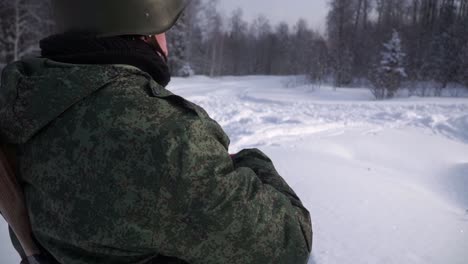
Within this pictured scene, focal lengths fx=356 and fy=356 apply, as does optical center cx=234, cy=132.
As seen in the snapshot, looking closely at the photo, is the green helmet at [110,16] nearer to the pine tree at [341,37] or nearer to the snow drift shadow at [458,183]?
the snow drift shadow at [458,183]

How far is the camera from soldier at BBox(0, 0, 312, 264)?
0.79 meters

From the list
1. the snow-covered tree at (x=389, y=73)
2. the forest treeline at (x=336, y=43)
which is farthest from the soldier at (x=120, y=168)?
the snow-covered tree at (x=389, y=73)

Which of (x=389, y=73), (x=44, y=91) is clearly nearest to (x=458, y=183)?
(x=44, y=91)

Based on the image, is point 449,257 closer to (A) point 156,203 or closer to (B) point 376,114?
(A) point 156,203

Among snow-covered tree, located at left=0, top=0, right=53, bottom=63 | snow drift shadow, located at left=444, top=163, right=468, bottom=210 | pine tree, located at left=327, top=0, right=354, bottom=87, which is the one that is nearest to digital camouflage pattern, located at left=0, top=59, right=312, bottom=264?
snow drift shadow, located at left=444, top=163, right=468, bottom=210

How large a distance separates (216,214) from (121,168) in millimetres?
239

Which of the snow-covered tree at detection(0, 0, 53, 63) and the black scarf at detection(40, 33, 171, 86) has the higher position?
the snow-covered tree at detection(0, 0, 53, 63)

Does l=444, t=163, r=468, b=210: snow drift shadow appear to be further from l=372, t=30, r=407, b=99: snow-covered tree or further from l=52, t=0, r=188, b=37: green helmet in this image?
l=372, t=30, r=407, b=99: snow-covered tree

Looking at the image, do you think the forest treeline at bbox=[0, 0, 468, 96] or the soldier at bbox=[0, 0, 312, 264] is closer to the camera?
the soldier at bbox=[0, 0, 312, 264]

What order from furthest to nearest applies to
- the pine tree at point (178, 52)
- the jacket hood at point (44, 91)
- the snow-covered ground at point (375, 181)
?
the pine tree at point (178, 52) < the snow-covered ground at point (375, 181) < the jacket hood at point (44, 91)

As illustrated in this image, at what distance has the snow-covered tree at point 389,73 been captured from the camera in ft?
64.6

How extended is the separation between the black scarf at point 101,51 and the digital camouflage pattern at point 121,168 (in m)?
0.07

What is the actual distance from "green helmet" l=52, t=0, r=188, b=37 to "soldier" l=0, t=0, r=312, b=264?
5 centimetres

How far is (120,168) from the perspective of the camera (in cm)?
79
